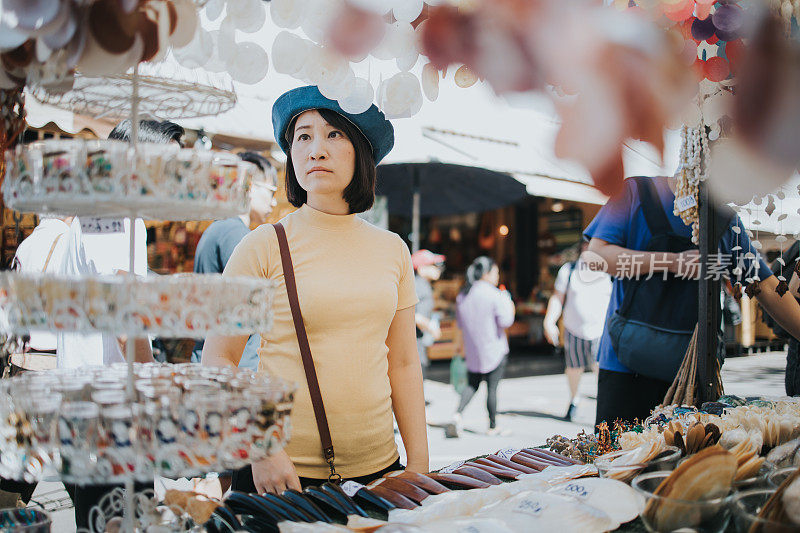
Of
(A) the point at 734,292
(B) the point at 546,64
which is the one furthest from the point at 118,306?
(A) the point at 734,292

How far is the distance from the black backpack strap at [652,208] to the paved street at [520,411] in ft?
4.35

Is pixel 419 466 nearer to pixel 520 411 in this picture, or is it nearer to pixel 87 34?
pixel 87 34

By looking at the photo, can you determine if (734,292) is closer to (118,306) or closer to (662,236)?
(662,236)

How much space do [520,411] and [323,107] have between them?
5310mm

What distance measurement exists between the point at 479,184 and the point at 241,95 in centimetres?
348

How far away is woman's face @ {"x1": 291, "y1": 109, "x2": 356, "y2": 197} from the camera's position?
5.30ft

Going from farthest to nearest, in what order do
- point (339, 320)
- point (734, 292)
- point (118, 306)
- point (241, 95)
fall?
point (241, 95) → point (734, 292) → point (339, 320) → point (118, 306)

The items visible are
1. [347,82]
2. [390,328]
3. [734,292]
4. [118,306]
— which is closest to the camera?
[118,306]

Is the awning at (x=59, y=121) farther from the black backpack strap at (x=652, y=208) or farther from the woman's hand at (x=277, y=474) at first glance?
the black backpack strap at (x=652, y=208)

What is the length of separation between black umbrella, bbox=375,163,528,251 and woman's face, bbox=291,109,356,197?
14.2ft

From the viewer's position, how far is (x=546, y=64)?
0.85 meters

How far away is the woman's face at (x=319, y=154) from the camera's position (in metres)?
1.61

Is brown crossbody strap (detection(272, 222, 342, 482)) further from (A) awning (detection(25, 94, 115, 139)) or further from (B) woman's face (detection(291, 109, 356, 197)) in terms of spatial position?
(A) awning (detection(25, 94, 115, 139))

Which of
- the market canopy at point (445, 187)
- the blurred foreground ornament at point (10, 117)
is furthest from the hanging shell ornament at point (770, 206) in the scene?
the market canopy at point (445, 187)
